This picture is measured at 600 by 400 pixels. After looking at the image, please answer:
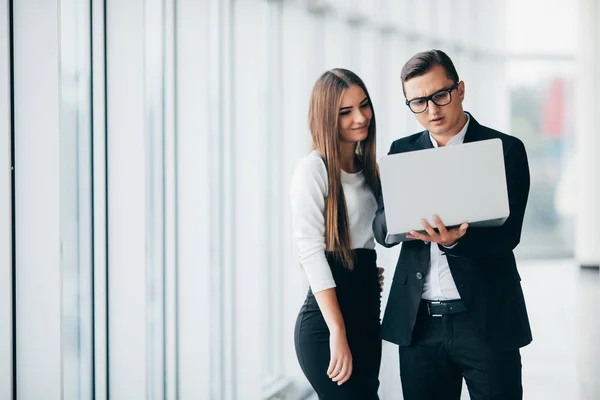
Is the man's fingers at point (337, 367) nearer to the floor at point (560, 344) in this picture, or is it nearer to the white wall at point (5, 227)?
the white wall at point (5, 227)

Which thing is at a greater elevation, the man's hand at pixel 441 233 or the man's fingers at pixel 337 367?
the man's hand at pixel 441 233

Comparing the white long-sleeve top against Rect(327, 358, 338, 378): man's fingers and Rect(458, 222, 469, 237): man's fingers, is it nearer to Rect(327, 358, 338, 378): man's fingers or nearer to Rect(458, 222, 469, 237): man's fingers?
Rect(327, 358, 338, 378): man's fingers

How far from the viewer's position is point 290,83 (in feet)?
9.30

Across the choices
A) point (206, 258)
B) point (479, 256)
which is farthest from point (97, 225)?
point (479, 256)

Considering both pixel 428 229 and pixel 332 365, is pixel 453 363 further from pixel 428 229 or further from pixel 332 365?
pixel 428 229

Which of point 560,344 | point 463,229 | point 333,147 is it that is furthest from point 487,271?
point 560,344

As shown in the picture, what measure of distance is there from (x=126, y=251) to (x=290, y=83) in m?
1.21

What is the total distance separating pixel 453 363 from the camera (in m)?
1.70

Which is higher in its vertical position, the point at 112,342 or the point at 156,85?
the point at 156,85

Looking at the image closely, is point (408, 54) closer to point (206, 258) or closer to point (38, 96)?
point (206, 258)

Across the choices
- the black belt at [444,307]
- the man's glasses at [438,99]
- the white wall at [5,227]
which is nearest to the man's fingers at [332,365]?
the black belt at [444,307]

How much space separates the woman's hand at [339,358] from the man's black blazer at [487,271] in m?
0.15

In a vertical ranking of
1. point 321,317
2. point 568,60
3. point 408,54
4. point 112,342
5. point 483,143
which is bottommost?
point 112,342

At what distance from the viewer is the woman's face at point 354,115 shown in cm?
170
